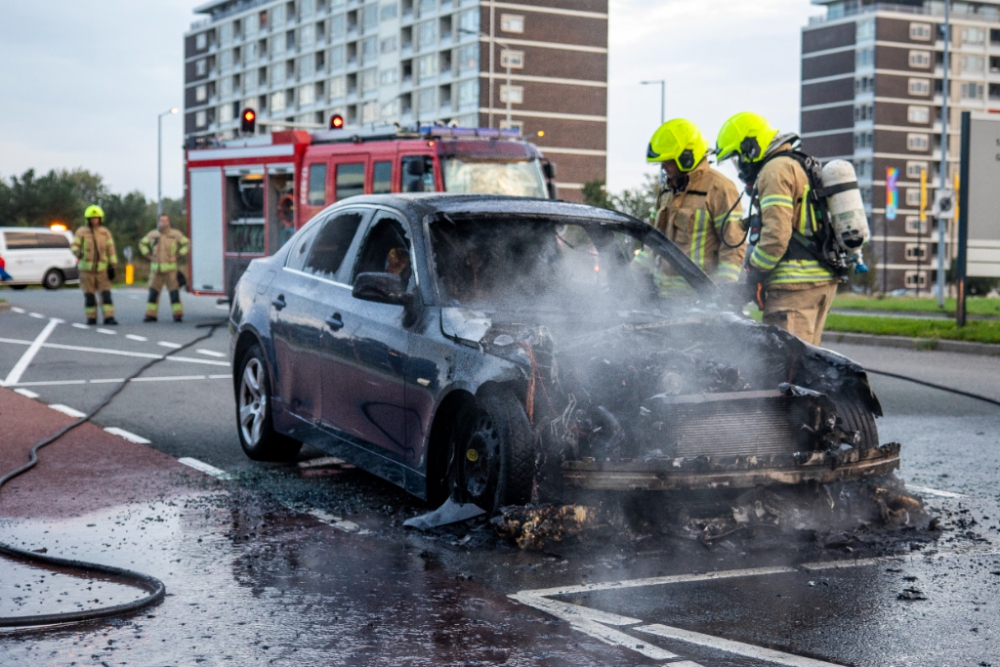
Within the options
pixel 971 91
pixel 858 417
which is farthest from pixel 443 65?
pixel 858 417

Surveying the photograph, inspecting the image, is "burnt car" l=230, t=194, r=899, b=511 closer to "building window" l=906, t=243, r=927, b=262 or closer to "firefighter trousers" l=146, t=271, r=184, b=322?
"firefighter trousers" l=146, t=271, r=184, b=322

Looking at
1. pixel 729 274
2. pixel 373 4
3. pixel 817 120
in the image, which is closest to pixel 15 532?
pixel 729 274

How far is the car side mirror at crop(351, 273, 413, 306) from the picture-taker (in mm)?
6215

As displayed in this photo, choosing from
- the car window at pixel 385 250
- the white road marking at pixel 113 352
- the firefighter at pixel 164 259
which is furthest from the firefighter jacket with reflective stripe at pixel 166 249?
the car window at pixel 385 250

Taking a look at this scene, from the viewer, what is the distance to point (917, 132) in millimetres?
107688

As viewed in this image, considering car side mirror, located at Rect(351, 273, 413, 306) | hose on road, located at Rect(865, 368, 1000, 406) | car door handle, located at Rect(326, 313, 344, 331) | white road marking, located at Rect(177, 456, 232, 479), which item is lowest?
white road marking, located at Rect(177, 456, 232, 479)

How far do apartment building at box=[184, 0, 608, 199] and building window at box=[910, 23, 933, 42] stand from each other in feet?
92.1

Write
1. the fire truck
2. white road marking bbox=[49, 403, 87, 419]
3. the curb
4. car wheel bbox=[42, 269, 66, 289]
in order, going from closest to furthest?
white road marking bbox=[49, 403, 87, 419] < the curb < the fire truck < car wheel bbox=[42, 269, 66, 289]

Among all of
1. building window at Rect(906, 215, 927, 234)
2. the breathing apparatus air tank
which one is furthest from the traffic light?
building window at Rect(906, 215, 927, 234)

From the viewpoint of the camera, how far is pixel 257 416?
8.00m

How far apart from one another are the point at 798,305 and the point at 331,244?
281cm

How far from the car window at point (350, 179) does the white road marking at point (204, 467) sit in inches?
399

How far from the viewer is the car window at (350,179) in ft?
59.5

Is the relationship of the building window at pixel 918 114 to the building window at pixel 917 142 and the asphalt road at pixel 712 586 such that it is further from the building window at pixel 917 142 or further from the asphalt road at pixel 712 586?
the asphalt road at pixel 712 586
